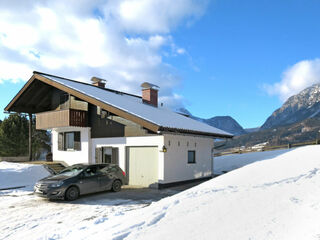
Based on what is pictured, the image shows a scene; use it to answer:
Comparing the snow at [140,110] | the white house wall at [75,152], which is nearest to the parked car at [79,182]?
the snow at [140,110]

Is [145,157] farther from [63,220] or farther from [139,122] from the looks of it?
[63,220]

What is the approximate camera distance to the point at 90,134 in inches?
650

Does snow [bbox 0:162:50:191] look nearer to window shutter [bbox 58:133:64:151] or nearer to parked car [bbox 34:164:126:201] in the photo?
window shutter [bbox 58:133:64:151]

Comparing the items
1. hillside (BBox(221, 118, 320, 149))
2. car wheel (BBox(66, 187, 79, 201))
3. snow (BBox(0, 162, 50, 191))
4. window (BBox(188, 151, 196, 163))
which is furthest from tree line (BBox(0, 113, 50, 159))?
hillside (BBox(221, 118, 320, 149))

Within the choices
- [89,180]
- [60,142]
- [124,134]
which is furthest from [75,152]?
[89,180]

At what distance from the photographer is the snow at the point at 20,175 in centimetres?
1416

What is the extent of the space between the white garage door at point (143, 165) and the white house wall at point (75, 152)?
3.67 m

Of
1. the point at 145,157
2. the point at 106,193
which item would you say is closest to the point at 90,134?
the point at 145,157

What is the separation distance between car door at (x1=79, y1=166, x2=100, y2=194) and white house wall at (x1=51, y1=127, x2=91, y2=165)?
17.5 feet

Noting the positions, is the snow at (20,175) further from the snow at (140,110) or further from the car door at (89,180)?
the snow at (140,110)

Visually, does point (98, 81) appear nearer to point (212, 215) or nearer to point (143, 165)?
point (143, 165)

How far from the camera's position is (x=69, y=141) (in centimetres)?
1827

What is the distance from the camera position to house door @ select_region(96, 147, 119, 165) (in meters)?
14.8

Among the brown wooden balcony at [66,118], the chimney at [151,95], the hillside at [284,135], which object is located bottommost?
the hillside at [284,135]
